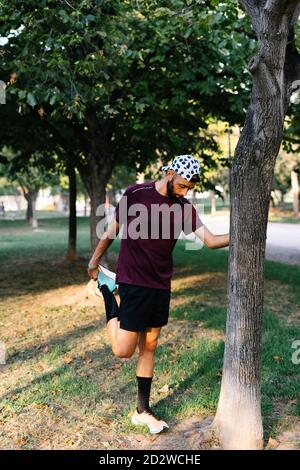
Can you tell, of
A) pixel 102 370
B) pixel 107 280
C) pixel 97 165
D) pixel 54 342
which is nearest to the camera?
pixel 107 280

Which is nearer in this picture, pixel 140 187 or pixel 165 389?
pixel 140 187

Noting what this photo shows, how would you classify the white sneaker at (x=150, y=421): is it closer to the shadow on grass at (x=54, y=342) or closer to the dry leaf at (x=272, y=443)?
the dry leaf at (x=272, y=443)

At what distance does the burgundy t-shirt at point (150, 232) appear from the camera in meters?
3.85

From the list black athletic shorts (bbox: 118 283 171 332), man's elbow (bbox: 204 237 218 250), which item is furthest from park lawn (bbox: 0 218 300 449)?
man's elbow (bbox: 204 237 218 250)

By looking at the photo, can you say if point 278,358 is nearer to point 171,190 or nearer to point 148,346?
point 148,346

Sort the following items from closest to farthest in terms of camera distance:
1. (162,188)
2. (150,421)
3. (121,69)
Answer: (162,188), (150,421), (121,69)

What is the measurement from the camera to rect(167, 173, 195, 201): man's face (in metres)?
3.79

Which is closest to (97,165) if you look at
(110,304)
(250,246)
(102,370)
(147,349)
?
(102,370)

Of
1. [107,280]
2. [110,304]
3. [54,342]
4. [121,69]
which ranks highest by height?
[121,69]

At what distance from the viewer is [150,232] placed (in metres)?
3.77

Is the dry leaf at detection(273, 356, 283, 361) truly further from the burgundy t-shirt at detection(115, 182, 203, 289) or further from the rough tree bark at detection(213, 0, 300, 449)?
the burgundy t-shirt at detection(115, 182, 203, 289)

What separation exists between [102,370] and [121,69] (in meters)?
5.32

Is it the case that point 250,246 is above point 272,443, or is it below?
above

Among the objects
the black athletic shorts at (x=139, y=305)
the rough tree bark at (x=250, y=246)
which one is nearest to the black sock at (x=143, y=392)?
the black athletic shorts at (x=139, y=305)
